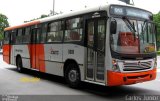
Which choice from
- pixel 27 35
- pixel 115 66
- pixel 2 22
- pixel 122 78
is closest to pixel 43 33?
pixel 27 35

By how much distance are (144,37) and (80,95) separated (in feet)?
9.59

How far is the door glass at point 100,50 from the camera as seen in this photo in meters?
9.17

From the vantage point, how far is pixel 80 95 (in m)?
9.45

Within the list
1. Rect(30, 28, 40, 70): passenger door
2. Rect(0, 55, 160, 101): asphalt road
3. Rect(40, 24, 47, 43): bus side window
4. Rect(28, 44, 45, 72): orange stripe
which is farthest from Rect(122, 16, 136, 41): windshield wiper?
Rect(30, 28, 40, 70): passenger door

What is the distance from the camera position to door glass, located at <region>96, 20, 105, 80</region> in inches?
361

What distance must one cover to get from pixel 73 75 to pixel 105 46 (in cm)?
239

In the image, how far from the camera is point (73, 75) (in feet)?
35.6

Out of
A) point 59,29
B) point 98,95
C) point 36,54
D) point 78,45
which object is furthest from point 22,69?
point 98,95

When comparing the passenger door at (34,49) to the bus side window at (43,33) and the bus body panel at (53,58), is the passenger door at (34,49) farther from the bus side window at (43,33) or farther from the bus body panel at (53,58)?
the bus body panel at (53,58)

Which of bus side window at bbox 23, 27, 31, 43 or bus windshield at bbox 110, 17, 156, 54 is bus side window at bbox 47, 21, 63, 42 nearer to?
bus side window at bbox 23, 27, 31, 43

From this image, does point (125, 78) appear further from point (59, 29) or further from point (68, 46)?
point (59, 29)

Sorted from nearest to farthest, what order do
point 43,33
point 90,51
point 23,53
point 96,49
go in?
1. point 96,49
2. point 90,51
3. point 43,33
4. point 23,53

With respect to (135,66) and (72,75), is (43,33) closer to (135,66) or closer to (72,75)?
(72,75)
